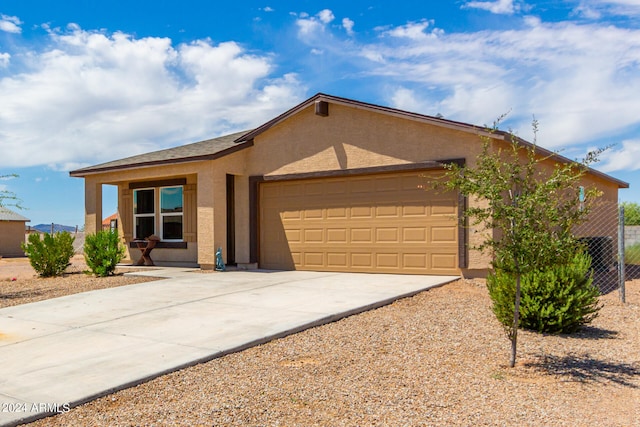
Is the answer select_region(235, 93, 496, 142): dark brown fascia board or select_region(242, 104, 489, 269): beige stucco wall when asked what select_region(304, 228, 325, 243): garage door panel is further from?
select_region(235, 93, 496, 142): dark brown fascia board

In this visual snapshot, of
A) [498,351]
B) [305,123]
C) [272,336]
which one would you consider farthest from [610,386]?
[305,123]

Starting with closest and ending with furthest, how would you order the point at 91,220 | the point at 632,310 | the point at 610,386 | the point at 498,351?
1. the point at 610,386
2. the point at 498,351
3. the point at 632,310
4. the point at 91,220

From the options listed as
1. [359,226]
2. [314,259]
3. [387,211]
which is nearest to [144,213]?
[314,259]

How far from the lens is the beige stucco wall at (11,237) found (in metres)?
30.3

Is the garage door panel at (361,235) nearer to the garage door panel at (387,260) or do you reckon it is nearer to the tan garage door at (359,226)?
the tan garage door at (359,226)

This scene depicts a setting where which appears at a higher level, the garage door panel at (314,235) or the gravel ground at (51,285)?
the garage door panel at (314,235)

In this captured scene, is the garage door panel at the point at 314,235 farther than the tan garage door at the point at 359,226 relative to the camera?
Yes

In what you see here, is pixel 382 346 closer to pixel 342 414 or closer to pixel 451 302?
pixel 342 414

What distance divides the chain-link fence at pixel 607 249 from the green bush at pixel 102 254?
11.2 metres

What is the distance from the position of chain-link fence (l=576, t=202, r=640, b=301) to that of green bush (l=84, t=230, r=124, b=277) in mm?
11216

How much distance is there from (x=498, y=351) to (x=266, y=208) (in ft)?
31.1

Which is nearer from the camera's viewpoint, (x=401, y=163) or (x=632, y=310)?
(x=632, y=310)

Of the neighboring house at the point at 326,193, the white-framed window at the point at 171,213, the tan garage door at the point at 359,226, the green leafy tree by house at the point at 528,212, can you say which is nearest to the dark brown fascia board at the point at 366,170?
the neighboring house at the point at 326,193

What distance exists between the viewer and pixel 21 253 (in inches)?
1222
